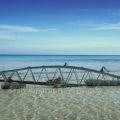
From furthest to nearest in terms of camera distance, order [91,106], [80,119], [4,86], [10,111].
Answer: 1. [4,86]
2. [91,106]
3. [10,111]
4. [80,119]

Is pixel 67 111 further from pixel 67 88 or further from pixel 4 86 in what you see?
pixel 4 86

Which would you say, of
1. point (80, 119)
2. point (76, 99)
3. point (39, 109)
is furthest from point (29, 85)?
point (80, 119)

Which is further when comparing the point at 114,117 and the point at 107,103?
the point at 107,103

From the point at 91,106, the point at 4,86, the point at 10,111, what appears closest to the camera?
the point at 10,111

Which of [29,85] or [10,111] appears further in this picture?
[29,85]

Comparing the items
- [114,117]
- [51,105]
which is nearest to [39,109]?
[51,105]

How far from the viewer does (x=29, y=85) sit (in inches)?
1058

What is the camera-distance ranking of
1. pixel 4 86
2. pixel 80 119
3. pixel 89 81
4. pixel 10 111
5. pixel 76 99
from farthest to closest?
pixel 89 81, pixel 4 86, pixel 76 99, pixel 10 111, pixel 80 119

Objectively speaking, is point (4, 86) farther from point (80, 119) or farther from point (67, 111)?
point (80, 119)

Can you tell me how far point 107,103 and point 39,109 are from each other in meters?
5.76

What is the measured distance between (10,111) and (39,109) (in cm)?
214

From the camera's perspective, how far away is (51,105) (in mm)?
16031

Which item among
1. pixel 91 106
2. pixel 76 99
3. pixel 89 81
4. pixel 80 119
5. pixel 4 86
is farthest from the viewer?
pixel 89 81

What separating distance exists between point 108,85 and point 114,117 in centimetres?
1422
